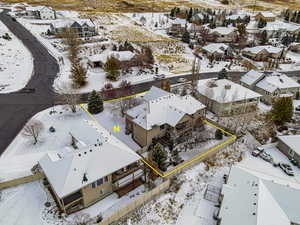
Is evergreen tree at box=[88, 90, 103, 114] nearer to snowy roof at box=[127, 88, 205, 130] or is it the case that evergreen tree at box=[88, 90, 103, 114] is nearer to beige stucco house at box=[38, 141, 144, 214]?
snowy roof at box=[127, 88, 205, 130]

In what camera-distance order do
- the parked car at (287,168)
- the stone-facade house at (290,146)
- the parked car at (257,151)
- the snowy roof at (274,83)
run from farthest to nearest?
the snowy roof at (274,83) → the parked car at (257,151) → the stone-facade house at (290,146) → the parked car at (287,168)

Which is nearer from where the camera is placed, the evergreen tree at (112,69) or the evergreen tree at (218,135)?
the evergreen tree at (218,135)

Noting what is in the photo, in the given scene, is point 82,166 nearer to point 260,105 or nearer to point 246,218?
point 246,218

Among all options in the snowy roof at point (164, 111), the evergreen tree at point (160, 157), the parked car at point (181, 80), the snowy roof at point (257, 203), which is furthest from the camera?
the parked car at point (181, 80)

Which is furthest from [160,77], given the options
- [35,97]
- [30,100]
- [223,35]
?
[223,35]

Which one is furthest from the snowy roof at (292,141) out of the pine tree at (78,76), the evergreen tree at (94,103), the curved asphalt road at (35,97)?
the pine tree at (78,76)

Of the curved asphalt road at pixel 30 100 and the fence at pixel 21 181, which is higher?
the curved asphalt road at pixel 30 100

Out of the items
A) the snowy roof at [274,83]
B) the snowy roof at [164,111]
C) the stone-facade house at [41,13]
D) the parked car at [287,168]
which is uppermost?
the stone-facade house at [41,13]

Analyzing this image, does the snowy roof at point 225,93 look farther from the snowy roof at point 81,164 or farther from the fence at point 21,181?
the fence at point 21,181
